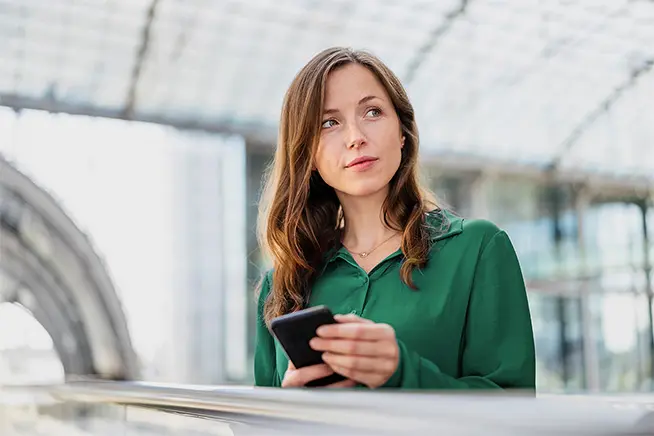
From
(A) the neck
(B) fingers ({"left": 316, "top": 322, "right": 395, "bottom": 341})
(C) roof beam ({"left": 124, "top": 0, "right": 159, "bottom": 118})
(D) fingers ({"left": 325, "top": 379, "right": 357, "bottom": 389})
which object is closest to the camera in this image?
(B) fingers ({"left": 316, "top": 322, "right": 395, "bottom": 341})

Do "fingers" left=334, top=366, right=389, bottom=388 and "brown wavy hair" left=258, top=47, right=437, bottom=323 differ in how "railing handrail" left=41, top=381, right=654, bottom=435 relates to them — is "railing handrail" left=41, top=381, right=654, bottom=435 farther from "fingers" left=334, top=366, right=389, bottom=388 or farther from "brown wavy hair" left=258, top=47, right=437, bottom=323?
"brown wavy hair" left=258, top=47, right=437, bottom=323

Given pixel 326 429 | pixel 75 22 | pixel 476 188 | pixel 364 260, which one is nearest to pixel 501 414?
pixel 326 429

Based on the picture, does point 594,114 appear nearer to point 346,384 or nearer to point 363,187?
point 363,187

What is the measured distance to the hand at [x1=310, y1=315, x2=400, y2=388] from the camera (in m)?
1.96

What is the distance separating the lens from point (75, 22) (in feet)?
49.1

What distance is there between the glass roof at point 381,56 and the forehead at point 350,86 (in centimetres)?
1265

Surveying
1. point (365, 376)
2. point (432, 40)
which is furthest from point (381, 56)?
point (365, 376)

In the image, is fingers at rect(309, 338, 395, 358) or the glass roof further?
the glass roof

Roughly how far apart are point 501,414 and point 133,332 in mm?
15260

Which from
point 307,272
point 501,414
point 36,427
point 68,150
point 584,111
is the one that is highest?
point 584,111

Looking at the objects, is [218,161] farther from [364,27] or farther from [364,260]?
[364,260]

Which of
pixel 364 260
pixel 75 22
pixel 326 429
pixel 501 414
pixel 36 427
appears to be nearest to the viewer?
pixel 501 414

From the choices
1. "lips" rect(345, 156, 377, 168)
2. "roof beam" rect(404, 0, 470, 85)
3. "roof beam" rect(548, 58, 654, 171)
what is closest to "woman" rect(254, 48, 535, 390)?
→ "lips" rect(345, 156, 377, 168)

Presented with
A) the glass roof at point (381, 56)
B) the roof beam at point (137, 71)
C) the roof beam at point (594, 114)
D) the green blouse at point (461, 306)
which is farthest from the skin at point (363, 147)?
the roof beam at point (594, 114)
